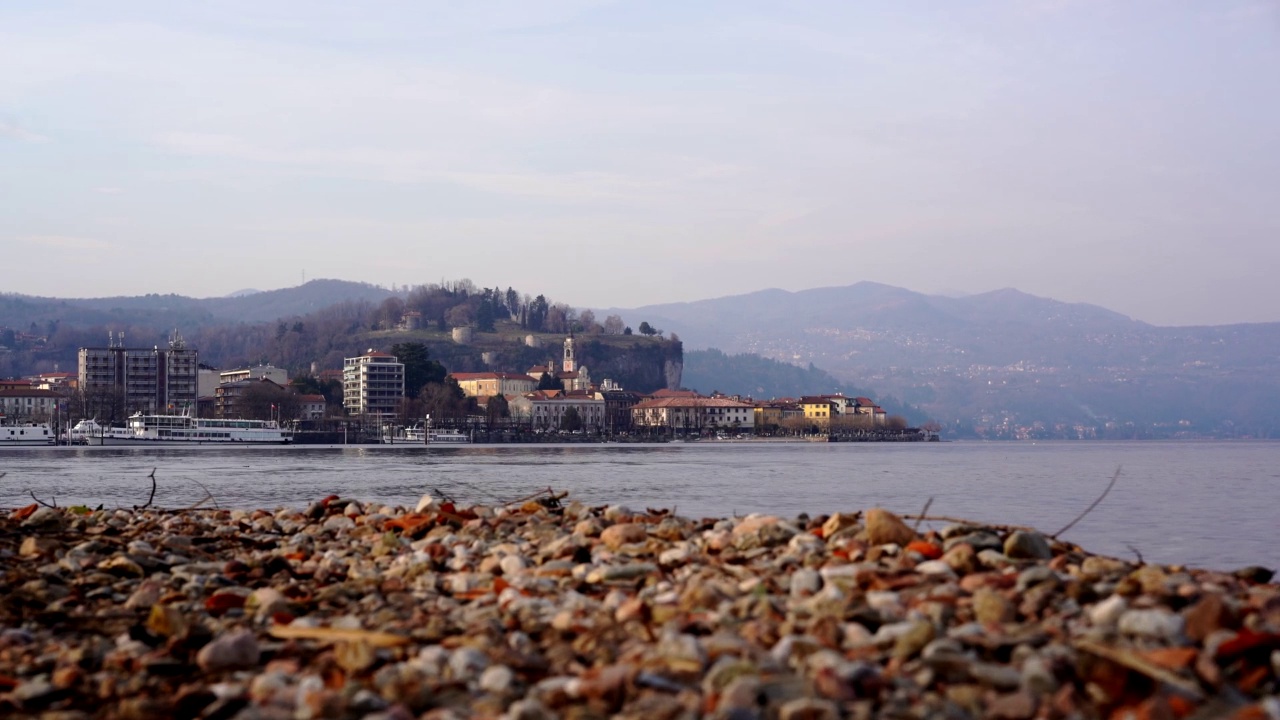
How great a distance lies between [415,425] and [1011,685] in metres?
143

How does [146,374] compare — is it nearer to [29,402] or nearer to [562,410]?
[29,402]

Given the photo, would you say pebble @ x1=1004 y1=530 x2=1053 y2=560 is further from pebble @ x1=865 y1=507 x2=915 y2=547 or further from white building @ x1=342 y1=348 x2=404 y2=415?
white building @ x1=342 y1=348 x2=404 y2=415

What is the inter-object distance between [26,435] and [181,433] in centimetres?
1355

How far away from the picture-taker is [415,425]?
145125 mm

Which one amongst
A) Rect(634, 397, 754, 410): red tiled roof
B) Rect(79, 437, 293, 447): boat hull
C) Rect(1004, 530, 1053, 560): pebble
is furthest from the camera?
Rect(634, 397, 754, 410): red tiled roof

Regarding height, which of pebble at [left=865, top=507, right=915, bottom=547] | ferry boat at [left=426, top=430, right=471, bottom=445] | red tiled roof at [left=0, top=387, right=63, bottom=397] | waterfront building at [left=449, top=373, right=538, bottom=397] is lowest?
ferry boat at [left=426, top=430, right=471, bottom=445]

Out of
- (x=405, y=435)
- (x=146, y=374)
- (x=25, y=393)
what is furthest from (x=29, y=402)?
(x=405, y=435)

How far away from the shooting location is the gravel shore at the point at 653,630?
450cm

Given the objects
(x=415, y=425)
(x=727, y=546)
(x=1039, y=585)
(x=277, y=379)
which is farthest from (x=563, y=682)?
(x=277, y=379)

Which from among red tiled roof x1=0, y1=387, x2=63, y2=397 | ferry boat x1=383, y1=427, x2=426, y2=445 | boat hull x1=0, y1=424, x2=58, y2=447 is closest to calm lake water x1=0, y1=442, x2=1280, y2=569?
boat hull x1=0, y1=424, x2=58, y2=447

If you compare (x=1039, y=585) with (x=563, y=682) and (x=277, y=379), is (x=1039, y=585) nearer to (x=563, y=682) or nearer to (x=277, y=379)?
(x=563, y=682)

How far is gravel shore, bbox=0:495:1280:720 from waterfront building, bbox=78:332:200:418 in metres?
147

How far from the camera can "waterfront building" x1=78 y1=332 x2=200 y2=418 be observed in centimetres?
14738

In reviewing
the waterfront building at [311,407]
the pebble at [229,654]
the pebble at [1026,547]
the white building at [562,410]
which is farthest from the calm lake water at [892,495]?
the white building at [562,410]
